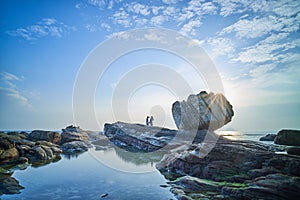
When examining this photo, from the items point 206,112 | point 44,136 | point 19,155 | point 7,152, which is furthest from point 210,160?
point 44,136

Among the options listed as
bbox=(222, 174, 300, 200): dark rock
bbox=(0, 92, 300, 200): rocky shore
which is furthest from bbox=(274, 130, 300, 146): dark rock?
bbox=(222, 174, 300, 200): dark rock

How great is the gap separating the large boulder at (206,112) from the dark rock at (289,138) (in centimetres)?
1916

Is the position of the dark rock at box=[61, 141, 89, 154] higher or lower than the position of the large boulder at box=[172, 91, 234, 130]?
lower

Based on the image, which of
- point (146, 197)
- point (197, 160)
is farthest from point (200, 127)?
point (146, 197)

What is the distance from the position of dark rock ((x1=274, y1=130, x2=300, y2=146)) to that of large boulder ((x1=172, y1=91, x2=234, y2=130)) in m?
19.2

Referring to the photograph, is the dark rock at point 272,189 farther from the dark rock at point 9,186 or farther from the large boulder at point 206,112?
the large boulder at point 206,112

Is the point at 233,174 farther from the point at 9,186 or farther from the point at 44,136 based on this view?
the point at 44,136

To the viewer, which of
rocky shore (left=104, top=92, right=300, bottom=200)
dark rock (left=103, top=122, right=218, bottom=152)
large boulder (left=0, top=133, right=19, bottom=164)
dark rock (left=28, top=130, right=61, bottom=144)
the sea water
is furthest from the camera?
dark rock (left=28, top=130, right=61, bottom=144)

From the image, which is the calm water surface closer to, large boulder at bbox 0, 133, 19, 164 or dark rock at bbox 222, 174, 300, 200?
dark rock at bbox 222, 174, 300, 200

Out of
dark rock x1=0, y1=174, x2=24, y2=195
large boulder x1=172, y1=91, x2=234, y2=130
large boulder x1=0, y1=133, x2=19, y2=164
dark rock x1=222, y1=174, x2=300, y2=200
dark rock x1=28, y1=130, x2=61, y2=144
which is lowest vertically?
dark rock x1=0, y1=174, x2=24, y2=195

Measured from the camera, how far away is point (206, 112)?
6712cm

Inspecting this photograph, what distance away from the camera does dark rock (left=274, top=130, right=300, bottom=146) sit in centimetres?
4759

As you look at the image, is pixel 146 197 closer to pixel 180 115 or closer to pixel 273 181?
pixel 273 181

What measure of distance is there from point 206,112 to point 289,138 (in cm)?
2516
